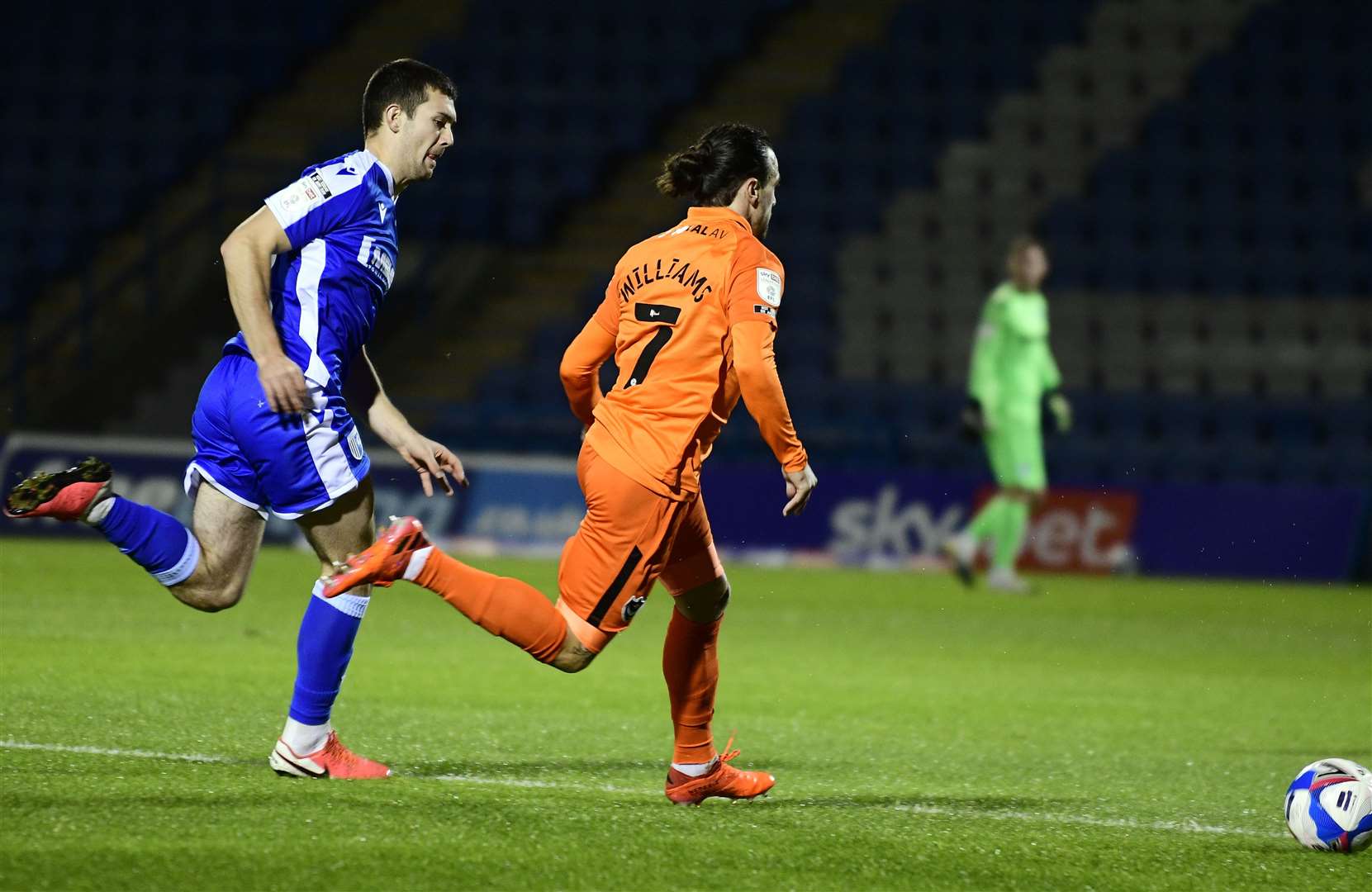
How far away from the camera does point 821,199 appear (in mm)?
19781

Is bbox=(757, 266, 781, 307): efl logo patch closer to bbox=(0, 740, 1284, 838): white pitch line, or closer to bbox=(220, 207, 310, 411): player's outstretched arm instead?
bbox=(220, 207, 310, 411): player's outstretched arm

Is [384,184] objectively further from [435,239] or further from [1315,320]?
[1315,320]

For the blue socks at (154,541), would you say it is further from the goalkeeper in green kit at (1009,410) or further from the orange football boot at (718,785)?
the goalkeeper in green kit at (1009,410)

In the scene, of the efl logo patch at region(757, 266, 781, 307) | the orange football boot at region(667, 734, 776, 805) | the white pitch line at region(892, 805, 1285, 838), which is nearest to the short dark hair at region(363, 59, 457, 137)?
the efl logo patch at region(757, 266, 781, 307)

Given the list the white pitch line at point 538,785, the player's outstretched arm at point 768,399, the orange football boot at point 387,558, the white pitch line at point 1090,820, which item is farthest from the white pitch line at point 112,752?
the white pitch line at point 1090,820

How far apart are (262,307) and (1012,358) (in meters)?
9.60

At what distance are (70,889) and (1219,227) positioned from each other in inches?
684

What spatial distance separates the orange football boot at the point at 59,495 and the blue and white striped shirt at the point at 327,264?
→ 20.8 inches

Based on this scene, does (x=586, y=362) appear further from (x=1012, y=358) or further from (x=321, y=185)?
(x=1012, y=358)

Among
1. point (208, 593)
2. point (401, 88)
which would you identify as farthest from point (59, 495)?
point (401, 88)

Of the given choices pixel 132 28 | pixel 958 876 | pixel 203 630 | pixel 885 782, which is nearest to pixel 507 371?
pixel 132 28

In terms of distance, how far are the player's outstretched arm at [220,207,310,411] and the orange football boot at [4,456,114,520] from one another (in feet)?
2.07

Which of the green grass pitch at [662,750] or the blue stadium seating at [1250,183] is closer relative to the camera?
the green grass pitch at [662,750]

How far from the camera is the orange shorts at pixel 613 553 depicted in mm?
4965
